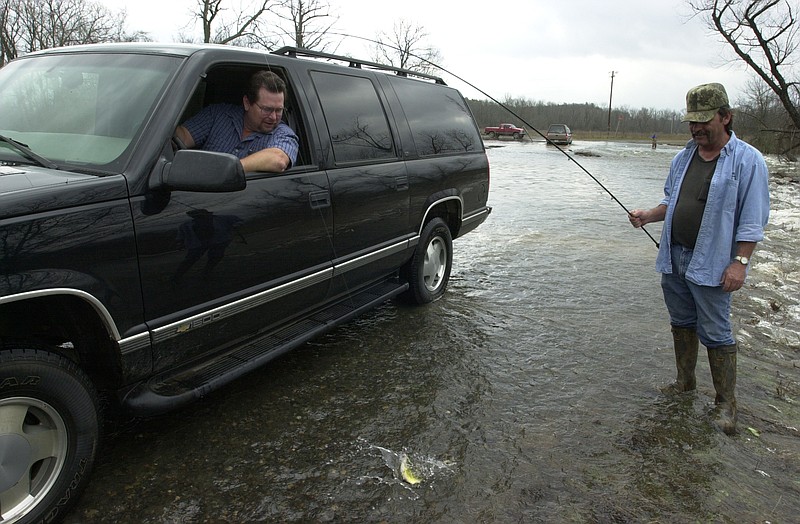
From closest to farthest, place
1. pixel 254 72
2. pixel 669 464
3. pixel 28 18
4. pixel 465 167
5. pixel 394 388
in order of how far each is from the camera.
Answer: pixel 669 464 → pixel 254 72 → pixel 394 388 → pixel 465 167 → pixel 28 18

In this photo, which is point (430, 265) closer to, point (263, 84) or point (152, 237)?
point (263, 84)

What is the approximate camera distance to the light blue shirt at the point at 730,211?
10.1 ft

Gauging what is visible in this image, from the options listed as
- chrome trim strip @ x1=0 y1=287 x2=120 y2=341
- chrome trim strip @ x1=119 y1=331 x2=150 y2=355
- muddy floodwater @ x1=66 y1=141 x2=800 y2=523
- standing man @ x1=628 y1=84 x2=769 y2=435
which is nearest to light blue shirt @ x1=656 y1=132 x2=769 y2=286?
standing man @ x1=628 y1=84 x2=769 y2=435

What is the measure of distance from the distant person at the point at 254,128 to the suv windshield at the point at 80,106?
0.37m

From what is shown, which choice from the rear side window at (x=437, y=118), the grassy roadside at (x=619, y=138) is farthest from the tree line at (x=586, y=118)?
the rear side window at (x=437, y=118)

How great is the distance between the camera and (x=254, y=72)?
11.0ft

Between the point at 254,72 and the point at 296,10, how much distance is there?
3314 centimetres

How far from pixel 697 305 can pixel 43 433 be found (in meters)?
3.49

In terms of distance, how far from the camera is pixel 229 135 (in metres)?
3.41

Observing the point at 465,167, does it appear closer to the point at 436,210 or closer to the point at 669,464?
the point at 436,210

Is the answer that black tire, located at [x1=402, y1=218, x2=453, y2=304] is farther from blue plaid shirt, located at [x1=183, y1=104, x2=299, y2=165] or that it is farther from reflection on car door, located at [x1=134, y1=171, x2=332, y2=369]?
blue plaid shirt, located at [x1=183, y1=104, x2=299, y2=165]

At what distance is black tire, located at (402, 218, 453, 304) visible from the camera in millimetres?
4934

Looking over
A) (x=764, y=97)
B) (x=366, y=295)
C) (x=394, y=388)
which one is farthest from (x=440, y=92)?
(x=764, y=97)

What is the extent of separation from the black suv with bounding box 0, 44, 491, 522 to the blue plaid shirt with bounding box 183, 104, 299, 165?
11 centimetres
